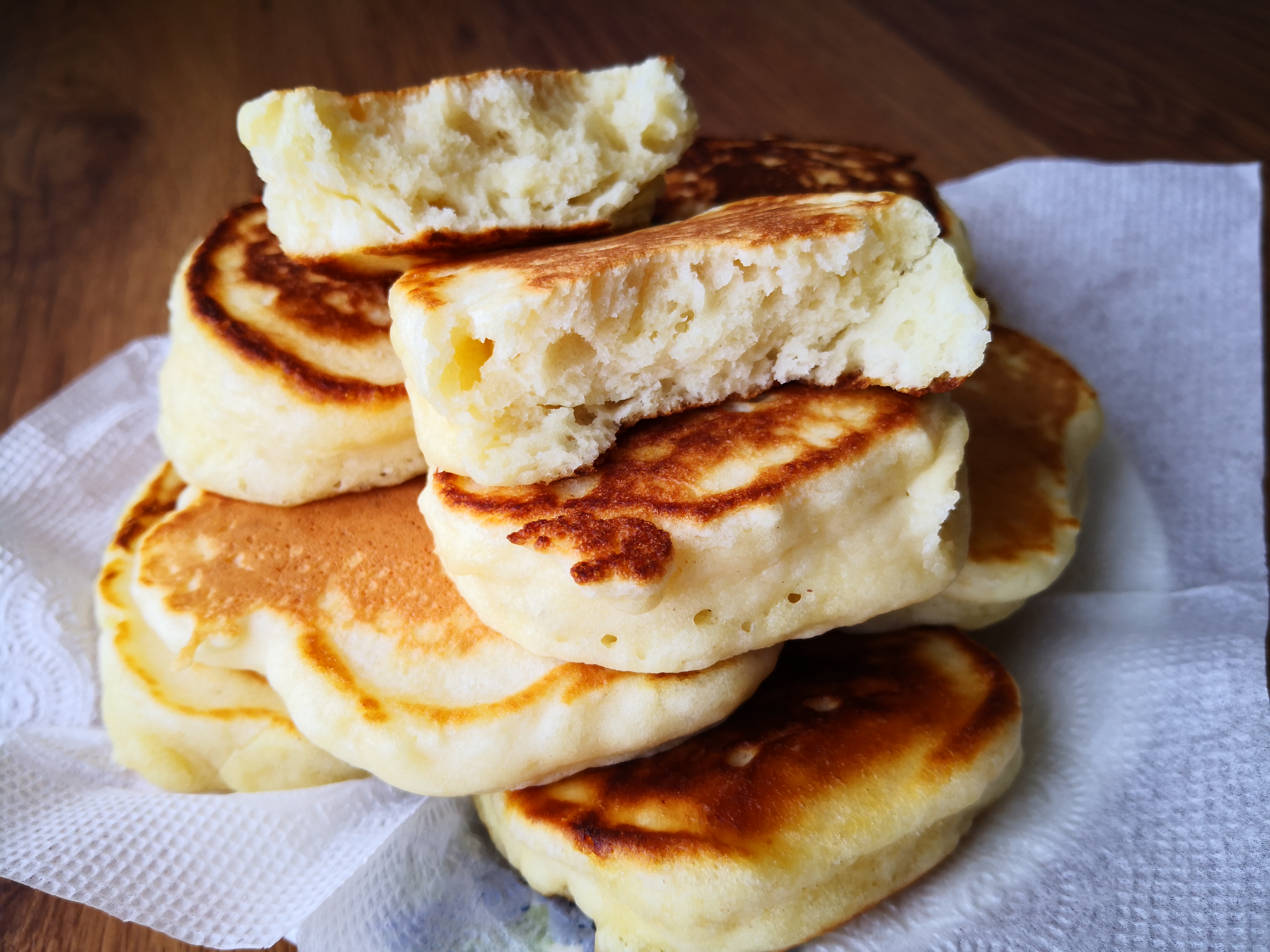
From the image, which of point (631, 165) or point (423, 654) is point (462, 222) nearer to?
point (631, 165)

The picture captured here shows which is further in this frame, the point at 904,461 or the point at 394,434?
the point at 394,434

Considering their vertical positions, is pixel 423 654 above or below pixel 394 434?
below

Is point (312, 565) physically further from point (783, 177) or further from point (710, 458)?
point (783, 177)

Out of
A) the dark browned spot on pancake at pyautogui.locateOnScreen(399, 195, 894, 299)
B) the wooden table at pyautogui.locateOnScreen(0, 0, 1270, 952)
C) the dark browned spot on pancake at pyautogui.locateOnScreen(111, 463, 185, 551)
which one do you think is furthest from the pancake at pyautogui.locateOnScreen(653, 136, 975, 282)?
the wooden table at pyautogui.locateOnScreen(0, 0, 1270, 952)

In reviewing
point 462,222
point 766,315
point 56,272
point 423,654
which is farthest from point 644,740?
point 56,272

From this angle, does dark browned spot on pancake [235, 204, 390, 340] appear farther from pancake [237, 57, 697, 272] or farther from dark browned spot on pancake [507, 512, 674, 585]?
dark browned spot on pancake [507, 512, 674, 585]

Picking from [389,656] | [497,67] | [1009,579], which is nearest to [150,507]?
[389,656]
